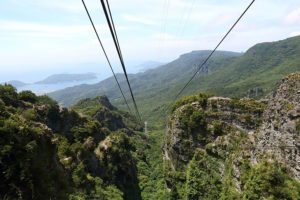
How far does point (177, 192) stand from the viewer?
39.1 m

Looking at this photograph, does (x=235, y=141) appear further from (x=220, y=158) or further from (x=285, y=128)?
(x=285, y=128)

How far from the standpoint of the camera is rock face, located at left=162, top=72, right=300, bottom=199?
20.9 metres

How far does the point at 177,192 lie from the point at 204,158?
12252 millimetres

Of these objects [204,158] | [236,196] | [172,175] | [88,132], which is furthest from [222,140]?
[88,132]

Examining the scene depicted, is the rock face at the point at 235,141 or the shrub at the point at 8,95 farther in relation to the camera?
the shrub at the point at 8,95

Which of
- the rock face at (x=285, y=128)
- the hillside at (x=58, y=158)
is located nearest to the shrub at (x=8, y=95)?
the hillside at (x=58, y=158)

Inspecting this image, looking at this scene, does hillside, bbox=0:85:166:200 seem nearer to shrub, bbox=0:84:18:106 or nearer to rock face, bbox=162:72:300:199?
shrub, bbox=0:84:18:106

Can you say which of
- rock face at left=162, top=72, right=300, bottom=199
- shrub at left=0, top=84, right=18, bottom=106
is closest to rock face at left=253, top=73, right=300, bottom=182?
rock face at left=162, top=72, right=300, bottom=199

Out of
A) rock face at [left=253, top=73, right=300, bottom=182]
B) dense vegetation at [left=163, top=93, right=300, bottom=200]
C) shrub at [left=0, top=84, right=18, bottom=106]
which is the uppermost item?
shrub at [left=0, top=84, right=18, bottom=106]

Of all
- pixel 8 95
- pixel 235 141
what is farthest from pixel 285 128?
pixel 8 95

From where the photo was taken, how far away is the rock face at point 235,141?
68.6 feet

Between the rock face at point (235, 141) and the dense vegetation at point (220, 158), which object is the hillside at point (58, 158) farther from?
the rock face at point (235, 141)

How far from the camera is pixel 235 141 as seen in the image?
31047 mm

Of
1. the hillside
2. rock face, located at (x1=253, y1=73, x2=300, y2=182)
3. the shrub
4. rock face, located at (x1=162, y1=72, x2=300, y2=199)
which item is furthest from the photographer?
the shrub
